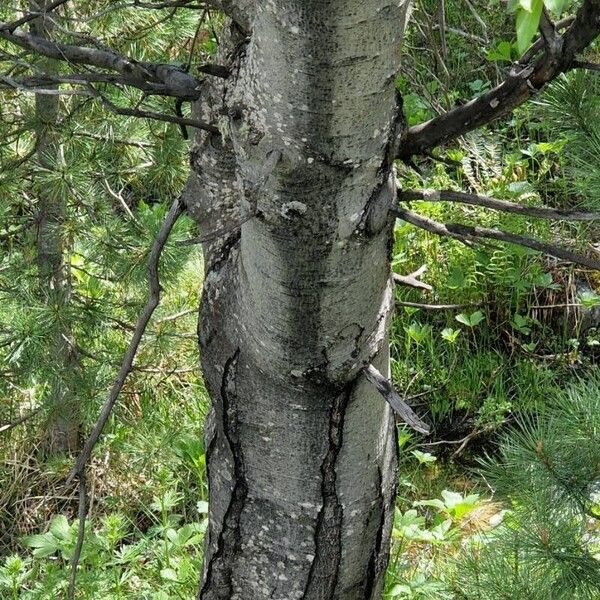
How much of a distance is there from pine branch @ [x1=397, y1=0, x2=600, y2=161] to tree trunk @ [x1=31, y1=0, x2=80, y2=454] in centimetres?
105

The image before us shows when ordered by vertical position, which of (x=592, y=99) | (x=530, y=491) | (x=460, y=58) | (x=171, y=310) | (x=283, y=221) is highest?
(x=460, y=58)

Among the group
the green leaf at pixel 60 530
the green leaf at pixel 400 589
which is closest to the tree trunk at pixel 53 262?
the green leaf at pixel 60 530

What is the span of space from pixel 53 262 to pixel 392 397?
1461 millimetres

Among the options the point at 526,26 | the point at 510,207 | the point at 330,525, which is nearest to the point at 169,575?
the point at 330,525

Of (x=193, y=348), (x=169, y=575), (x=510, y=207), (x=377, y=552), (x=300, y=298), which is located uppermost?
(x=510, y=207)

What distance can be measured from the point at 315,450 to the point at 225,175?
0.42m

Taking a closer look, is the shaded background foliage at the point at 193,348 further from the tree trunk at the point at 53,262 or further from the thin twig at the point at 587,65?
the thin twig at the point at 587,65

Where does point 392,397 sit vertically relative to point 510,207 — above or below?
below

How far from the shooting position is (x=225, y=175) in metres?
1.36

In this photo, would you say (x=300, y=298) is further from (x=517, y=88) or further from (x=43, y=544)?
(x=43, y=544)

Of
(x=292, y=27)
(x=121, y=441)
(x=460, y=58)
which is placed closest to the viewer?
(x=292, y=27)

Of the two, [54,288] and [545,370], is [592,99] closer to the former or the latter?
[54,288]

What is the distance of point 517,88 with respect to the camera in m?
1.04

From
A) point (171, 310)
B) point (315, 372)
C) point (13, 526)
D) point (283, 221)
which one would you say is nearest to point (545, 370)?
point (171, 310)
